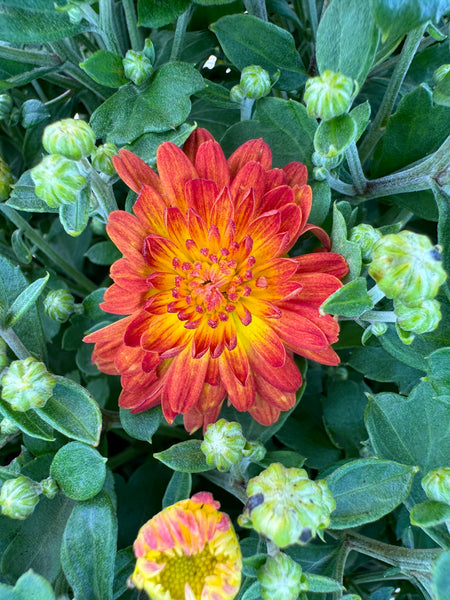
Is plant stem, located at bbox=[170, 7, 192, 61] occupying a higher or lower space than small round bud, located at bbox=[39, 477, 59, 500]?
higher

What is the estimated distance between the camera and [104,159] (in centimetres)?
69

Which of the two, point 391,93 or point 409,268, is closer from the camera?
point 409,268

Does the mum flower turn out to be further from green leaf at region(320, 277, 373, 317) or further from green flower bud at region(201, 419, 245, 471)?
green leaf at region(320, 277, 373, 317)

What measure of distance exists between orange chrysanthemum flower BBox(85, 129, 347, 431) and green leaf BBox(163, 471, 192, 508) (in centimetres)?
6

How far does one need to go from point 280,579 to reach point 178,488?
17 cm

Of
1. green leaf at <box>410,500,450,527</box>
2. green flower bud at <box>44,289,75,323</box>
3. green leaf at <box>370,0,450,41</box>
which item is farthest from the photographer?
green flower bud at <box>44,289,75,323</box>

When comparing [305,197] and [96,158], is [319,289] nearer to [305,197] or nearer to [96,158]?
[305,197]

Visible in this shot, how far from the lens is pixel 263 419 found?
2.41ft

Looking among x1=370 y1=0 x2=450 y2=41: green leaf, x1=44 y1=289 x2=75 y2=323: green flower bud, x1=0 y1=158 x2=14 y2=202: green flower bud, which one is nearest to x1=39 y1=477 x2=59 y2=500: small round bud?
x1=44 y1=289 x2=75 y2=323: green flower bud

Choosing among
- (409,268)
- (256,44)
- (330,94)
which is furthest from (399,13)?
(256,44)

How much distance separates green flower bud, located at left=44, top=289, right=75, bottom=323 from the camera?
82 centimetres

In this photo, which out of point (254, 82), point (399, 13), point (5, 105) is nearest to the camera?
point (399, 13)

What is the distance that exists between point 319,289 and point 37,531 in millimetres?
460

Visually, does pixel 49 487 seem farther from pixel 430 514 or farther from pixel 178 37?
pixel 178 37
